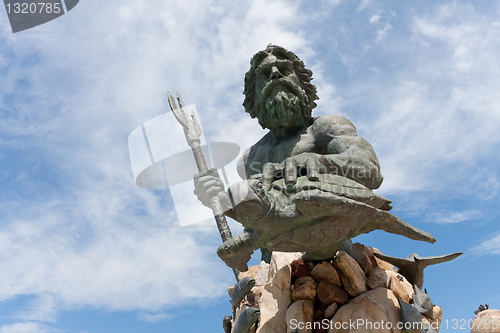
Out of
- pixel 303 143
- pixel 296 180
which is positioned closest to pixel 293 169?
pixel 296 180

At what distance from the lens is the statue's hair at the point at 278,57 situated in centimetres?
457

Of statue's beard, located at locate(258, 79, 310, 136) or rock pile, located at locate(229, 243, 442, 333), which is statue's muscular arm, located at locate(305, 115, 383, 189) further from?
rock pile, located at locate(229, 243, 442, 333)

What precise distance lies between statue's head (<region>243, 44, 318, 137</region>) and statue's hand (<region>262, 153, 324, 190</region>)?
26.3 inches

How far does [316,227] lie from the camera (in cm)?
378

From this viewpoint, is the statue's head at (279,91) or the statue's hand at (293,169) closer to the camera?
the statue's hand at (293,169)

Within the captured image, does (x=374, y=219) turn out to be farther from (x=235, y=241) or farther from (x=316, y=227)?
(x=235, y=241)

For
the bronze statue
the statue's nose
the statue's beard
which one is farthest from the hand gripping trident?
the statue's nose

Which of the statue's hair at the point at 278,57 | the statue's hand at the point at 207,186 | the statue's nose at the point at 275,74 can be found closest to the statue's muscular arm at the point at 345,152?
the statue's hair at the point at 278,57

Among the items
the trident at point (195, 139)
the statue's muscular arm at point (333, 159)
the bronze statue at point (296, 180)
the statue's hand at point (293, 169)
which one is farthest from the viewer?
the trident at point (195, 139)

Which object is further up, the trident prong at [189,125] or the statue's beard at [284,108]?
the trident prong at [189,125]

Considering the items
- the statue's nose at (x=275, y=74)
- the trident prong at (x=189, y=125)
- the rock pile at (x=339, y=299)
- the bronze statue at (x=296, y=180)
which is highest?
the trident prong at (x=189, y=125)

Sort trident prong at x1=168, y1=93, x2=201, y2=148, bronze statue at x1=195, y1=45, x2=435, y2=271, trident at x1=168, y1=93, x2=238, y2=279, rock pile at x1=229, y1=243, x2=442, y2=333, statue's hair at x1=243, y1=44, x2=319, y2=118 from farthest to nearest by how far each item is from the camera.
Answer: trident prong at x1=168, y1=93, x2=201, y2=148 → trident at x1=168, y1=93, x2=238, y2=279 → statue's hair at x1=243, y1=44, x2=319, y2=118 → rock pile at x1=229, y1=243, x2=442, y2=333 → bronze statue at x1=195, y1=45, x2=435, y2=271

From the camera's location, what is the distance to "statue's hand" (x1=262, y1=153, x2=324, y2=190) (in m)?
3.65

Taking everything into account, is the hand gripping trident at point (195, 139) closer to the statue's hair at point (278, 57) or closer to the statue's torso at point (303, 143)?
the statue's torso at point (303, 143)
